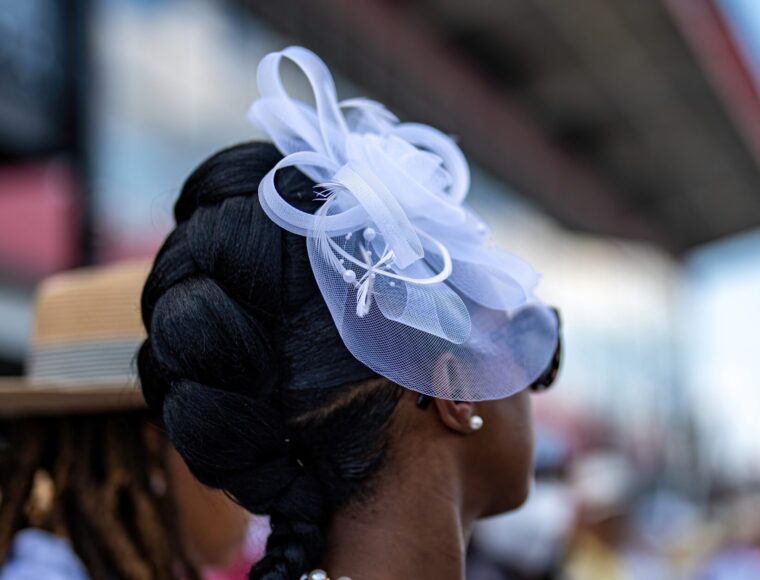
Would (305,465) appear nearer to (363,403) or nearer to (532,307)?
(363,403)

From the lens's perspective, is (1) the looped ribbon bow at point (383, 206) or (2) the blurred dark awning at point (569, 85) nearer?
(1) the looped ribbon bow at point (383, 206)

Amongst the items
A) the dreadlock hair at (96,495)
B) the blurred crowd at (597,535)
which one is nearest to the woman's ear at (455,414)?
the dreadlock hair at (96,495)

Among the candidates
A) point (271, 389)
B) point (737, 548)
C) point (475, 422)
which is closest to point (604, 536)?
point (737, 548)

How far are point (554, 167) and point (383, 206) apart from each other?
9508mm

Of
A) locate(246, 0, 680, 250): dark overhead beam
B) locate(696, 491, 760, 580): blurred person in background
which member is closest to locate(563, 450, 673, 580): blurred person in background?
locate(696, 491, 760, 580): blurred person in background

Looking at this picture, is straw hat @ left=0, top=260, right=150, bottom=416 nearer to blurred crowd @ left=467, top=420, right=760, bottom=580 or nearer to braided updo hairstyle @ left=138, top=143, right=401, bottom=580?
braided updo hairstyle @ left=138, top=143, right=401, bottom=580

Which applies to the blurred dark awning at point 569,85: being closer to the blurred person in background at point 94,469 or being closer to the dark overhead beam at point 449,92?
the dark overhead beam at point 449,92

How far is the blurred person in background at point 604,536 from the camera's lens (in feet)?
→ 13.0

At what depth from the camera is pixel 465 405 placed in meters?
1.06

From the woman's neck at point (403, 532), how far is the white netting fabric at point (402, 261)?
0.11 metres

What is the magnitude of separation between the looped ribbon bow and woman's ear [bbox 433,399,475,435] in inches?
3.0

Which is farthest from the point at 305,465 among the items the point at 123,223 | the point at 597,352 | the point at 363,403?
the point at 597,352

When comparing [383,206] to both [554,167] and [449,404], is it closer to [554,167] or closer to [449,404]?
[449,404]

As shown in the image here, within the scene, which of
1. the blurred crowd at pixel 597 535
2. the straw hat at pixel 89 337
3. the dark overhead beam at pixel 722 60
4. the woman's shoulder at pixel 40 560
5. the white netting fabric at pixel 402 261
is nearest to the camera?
the white netting fabric at pixel 402 261
